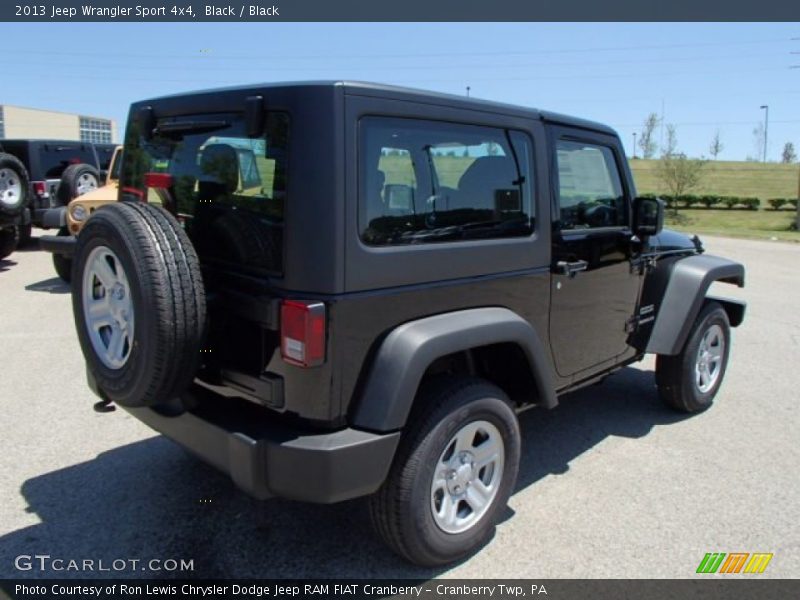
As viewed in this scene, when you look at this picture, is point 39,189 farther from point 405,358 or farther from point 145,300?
point 405,358

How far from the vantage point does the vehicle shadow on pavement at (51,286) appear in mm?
8752

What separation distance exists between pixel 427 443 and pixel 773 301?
8236 mm

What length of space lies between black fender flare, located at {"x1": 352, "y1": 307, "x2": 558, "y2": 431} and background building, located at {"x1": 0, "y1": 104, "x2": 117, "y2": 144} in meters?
77.3

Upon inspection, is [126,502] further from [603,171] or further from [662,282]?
[662,282]

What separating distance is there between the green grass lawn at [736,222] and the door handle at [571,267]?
19513mm

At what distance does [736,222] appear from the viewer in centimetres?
2867

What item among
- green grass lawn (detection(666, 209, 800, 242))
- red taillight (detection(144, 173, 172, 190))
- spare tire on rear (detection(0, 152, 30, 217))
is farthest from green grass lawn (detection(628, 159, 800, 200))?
red taillight (detection(144, 173, 172, 190))

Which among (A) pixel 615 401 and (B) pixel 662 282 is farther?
(A) pixel 615 401

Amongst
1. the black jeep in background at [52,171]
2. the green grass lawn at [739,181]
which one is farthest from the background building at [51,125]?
the black jeep in background at [52,171]

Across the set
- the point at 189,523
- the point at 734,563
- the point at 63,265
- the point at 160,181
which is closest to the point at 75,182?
the point at 63,265

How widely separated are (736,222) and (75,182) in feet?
90.0

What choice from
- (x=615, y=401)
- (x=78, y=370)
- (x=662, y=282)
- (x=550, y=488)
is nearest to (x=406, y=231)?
(x=550, y=488)

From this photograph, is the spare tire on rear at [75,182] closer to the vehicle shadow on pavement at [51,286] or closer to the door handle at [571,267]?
the vehicle shadow on pavement at [51,286]

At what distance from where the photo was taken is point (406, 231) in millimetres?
2568
